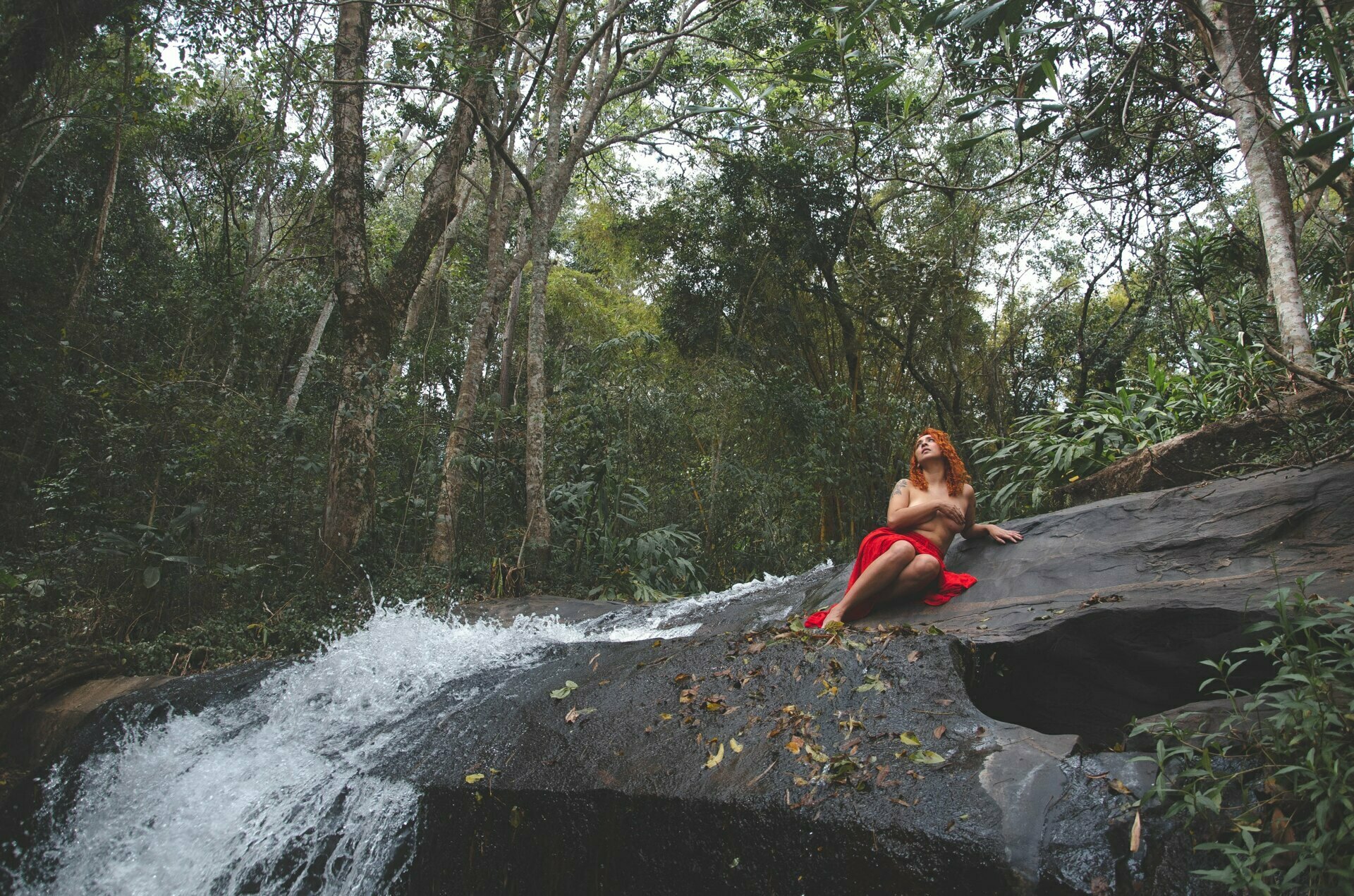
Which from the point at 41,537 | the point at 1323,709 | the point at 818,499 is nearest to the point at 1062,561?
the point at 1323,709

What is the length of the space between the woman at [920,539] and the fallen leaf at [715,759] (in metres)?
1.46

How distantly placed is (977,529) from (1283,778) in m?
2.71

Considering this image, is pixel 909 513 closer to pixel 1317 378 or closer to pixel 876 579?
pixel 876 579

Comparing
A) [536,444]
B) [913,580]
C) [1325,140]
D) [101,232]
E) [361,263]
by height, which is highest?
[101,232]

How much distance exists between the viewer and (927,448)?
187 inches

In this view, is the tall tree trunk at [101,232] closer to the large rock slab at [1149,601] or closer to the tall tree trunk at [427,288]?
the tall tree trunk at [427,288]

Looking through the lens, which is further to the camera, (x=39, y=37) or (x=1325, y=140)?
(x=39, y=37)

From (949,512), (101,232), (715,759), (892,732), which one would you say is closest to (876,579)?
(949,512)

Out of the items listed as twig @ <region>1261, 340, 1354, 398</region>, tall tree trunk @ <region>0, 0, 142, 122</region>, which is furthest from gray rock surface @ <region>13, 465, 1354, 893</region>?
tall tree trunk @ <region>0, 0, 142, 122</region>

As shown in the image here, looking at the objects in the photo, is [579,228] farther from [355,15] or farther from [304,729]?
[304,729]

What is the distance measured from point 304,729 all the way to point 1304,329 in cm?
647

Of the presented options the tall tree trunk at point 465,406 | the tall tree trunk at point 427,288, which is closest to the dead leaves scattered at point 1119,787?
the tall tree trunk at point 465,406

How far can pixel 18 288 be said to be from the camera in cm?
947

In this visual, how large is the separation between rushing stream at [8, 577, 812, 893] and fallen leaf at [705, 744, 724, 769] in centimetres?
129
